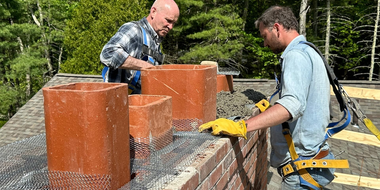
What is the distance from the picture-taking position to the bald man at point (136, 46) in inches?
118

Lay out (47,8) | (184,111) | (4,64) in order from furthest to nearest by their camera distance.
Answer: (47,8) → (4,64) → (184,111)

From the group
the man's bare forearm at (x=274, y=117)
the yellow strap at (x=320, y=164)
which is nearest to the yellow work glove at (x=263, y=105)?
the yellow strap at (x=320, y=164)

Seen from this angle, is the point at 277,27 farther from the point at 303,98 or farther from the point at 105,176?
the point at 105,176

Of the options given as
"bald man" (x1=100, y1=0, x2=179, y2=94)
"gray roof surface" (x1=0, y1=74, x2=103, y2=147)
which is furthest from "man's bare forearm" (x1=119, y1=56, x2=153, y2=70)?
"gray roof surface" (x1=0, y1=74, x2=103, y2=147)

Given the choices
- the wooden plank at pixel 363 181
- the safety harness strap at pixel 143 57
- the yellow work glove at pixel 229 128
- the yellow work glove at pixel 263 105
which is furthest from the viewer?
the wooden plank at pixel 363 181

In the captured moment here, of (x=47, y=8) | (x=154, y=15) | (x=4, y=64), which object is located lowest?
(x=4, y=64)

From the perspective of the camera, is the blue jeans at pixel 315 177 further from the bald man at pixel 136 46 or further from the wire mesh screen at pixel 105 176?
the bald man at pixel 136 46

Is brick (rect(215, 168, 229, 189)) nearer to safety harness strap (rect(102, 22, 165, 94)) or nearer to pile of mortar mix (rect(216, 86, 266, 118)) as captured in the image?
pile of mortar mix (rect(216, 86, 266, 118))

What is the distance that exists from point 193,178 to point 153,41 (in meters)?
1.95

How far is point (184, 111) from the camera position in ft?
8.84

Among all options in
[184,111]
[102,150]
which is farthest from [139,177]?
[184,111]

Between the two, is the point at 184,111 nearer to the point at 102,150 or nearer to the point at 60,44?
the point at 102,150

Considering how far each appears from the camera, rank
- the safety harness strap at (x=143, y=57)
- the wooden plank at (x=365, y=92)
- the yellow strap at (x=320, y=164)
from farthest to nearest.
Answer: the wooden plank at (x=365, y=92), the safety harness strap at (x=143, y=57), the yellow strap at (x=320, y=164)

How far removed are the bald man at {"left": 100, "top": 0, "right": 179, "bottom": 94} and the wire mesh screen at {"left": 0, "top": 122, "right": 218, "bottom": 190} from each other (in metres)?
0.85
